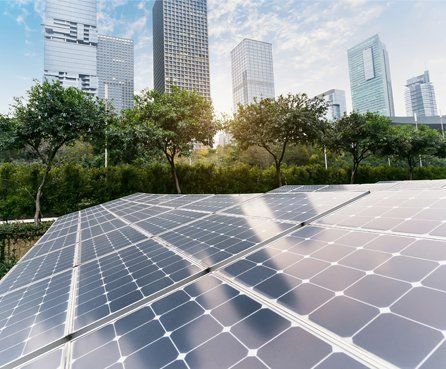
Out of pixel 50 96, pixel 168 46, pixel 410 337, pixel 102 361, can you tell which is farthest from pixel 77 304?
pixel 168 46

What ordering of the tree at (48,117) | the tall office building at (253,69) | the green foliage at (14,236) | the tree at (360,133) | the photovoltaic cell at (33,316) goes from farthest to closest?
the tall office building at (253,69) → the tree at (360,133) → the tree at (48,117) → the green foliage at (14,236) → the photovoltaic cell at (33,316)

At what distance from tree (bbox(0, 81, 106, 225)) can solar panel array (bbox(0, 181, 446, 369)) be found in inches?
679

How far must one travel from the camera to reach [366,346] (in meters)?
1.34

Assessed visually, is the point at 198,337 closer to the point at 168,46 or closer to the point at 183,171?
the point at 183,171

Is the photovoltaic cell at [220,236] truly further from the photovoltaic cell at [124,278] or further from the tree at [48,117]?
the tree at [48,117]

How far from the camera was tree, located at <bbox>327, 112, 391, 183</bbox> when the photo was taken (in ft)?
91.5

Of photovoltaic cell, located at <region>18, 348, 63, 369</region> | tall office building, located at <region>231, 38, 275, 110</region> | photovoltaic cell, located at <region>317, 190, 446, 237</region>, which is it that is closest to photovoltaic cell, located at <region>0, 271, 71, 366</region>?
photovoltaic cell, located at <region>18, 348, 63, 369</region>

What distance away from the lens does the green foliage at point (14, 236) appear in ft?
46.9

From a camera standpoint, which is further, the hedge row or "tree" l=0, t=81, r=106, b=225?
the hedge row

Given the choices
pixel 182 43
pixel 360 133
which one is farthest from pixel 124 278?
pixel 182 43

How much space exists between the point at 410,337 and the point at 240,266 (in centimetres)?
176

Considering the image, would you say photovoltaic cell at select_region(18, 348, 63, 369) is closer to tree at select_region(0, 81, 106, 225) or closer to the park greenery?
the park greenery

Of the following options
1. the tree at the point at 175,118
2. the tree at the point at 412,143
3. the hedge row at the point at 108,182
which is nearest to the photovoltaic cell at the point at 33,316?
the tree at the point at 175,118

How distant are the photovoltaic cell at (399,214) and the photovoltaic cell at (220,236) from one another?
92 centimetres
